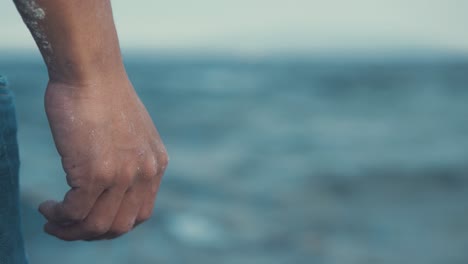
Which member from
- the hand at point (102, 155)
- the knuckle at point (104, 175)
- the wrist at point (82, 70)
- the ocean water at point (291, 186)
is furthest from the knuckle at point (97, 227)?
the ocean water at point (291, 186)

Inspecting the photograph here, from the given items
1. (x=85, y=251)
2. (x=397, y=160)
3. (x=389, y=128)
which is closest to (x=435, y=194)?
(x=397, y=160)

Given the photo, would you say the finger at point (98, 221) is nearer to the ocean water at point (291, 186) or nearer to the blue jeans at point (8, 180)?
the blue jeans at point (8, 180)

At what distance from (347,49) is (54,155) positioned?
6566cm

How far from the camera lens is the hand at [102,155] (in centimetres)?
171

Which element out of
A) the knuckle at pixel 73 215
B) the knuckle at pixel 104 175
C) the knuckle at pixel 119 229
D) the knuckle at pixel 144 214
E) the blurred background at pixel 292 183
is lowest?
the blurred background at pixel 292 183

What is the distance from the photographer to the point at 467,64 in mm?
57250

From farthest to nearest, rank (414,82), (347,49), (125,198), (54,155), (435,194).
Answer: (347,49) → (414,82) → (54,155) → (435,194) → (125,198)

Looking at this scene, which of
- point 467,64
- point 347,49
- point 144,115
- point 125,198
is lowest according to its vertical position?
point 347,49

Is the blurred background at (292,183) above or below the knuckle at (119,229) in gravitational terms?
below

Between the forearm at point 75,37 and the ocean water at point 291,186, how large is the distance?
3.65m

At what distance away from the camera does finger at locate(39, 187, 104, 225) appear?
5.68 feet

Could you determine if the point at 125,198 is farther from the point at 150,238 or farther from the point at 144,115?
the point at 150,238

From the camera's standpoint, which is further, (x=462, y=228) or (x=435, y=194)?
(x=435, y=194)

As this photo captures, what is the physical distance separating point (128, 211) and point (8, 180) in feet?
0.81
